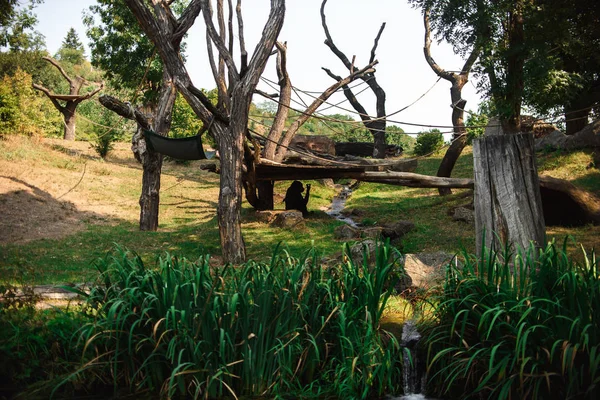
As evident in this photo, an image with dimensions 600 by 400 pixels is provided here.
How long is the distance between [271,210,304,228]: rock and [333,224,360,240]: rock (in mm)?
1352

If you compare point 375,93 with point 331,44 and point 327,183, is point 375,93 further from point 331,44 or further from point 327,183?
point 327,183

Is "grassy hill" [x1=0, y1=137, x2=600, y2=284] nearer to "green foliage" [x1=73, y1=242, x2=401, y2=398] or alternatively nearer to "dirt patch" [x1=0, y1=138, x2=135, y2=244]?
"dirt patch" [x1=0, y1=138, x2=135, y2=244]

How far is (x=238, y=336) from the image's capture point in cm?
452

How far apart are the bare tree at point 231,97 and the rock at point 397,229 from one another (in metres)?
2.91

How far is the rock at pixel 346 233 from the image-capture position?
36.3ft

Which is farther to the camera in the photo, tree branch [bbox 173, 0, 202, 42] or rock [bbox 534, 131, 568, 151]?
rock [bbox 534, 131, 568, 151]

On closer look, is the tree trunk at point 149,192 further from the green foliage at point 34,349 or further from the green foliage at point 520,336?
the green foliage at point 520,336

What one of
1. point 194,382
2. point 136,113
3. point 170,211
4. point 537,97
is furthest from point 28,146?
point 194,382

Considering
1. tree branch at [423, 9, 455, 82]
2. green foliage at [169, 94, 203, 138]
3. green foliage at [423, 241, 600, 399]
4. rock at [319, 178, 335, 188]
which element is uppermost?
tree branch at [423, 9, 455, 82]

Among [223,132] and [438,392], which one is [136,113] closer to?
[223,132]

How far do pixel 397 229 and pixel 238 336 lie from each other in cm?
712

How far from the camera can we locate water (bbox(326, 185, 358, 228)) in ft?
44.7

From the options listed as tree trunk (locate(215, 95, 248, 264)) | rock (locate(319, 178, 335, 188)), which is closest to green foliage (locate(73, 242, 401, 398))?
tree trunk (locate(215, 95, 248, 264))

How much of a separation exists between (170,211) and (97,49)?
886 cm
